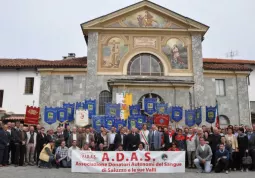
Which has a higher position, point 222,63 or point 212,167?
point 222,63

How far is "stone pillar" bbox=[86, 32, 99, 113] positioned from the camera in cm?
2761

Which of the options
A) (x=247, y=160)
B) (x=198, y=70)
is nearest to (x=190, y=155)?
(x=247, y=160)

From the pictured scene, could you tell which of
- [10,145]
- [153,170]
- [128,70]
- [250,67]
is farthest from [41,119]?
[250,67]

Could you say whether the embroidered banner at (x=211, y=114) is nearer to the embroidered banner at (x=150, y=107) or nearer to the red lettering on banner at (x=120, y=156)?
the embroidered banner at (x=150, y=107)

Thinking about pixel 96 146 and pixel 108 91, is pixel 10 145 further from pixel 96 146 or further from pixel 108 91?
pixel 108 91

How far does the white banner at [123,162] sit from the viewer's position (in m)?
12.4

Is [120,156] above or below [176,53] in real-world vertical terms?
below

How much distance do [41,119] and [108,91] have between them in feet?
A: 19.6

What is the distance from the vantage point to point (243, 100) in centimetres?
2814

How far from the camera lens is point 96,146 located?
49.8ft

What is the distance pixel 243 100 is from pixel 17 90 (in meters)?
19.7

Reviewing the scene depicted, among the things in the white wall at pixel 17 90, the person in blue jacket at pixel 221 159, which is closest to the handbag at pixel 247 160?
the person in blue jacket at pixel 221 159

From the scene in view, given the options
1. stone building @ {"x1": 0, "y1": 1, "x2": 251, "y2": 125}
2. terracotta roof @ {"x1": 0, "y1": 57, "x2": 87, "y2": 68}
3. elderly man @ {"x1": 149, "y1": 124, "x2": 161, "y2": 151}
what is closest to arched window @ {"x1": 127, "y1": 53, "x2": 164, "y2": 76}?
stone building @ {"x1": 0, "y1": 1, "x2": 251, "y2": 125}

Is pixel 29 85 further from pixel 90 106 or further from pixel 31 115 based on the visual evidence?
pixel 90 106
